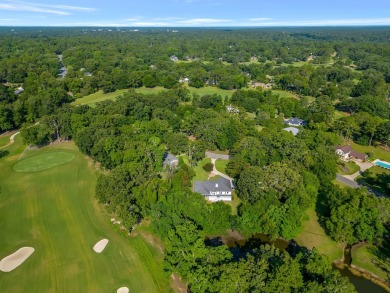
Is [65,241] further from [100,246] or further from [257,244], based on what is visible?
[257,244]

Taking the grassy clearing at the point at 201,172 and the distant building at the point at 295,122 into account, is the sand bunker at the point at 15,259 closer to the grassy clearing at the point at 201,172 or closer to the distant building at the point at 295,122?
the grassy clearing at the point at 201,172

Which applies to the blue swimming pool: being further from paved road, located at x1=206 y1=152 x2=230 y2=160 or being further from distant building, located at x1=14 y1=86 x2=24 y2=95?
distant building, located at x1=14 y1=86 x2=24 y2=95

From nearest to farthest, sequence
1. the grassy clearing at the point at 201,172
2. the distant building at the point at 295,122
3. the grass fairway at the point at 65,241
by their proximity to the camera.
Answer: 1. the grass fairway at the point at 65,241
2. the grassy clearing at the point at 201,172
3. the distant building at the point at 295,122

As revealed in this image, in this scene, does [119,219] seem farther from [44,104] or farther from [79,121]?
[44,104]

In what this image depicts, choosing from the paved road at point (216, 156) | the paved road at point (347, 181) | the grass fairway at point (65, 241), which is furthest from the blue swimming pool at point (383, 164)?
the grass fairway at point (65, 241)

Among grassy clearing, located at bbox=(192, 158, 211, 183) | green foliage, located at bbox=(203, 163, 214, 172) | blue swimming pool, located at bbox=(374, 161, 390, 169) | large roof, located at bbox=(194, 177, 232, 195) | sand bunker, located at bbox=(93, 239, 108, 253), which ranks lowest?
blue swimming pool, located at bbox=(374, 161, 390, 169)

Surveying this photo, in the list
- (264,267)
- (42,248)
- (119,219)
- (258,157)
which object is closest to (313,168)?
(258,157)

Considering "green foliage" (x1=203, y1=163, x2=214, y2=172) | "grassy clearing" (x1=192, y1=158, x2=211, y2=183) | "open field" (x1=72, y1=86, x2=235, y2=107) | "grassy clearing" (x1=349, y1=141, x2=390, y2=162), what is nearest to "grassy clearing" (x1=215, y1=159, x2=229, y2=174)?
"green foliage" (x1=203, y1=163, x2=214, y2=172)
